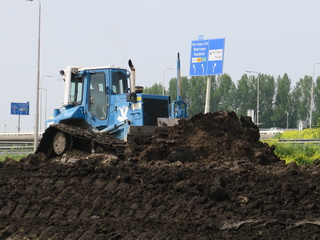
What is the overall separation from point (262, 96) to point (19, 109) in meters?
28.7

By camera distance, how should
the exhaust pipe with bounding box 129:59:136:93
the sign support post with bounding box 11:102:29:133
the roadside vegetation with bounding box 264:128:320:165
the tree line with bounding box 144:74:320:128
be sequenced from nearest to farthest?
the exhaust pipe with bounding box 129:59:136:93
the roadside vegetation with bounding box 264:128:320:165
the sign support post with bounding box 11:102:29:133
the tree line with bounding box 144:74:320:128

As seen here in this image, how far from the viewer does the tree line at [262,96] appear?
69938 mm

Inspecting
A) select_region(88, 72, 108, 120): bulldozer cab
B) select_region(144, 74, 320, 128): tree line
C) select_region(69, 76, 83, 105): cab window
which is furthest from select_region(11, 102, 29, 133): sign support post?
select_region(88, 72, 108, 120): bulldozer cab

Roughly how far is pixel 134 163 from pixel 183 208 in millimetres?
3998

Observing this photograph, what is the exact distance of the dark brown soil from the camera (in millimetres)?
10519

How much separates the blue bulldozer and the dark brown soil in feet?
5.11

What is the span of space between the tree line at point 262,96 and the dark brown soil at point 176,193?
169ft

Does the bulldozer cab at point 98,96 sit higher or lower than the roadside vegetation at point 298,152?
higher

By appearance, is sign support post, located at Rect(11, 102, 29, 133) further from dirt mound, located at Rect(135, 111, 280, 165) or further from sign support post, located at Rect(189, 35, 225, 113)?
dirt mound, located at Rect(135, 111, 280, 165)

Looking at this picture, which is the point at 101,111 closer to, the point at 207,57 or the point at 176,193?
the point at 176,193

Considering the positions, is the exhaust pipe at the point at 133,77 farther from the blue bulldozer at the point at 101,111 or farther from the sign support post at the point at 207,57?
the sign support post at the point at 207,57

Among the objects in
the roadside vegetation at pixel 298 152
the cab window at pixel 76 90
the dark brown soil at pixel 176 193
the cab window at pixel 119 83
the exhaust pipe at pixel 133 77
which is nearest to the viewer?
the dark brown soil at pixel 176 193

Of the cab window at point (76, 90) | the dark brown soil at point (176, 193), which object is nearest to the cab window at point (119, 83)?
the cab window at point (76, 90)

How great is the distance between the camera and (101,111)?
61.3 ft
